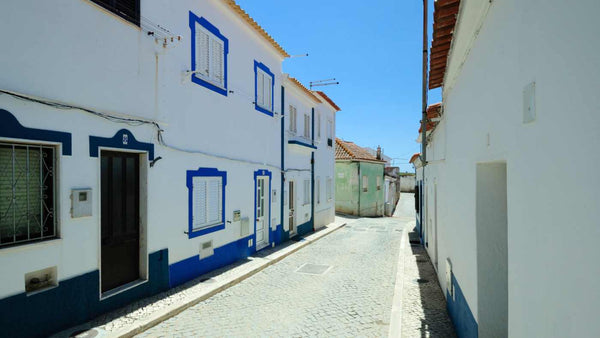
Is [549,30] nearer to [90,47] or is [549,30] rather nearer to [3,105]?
[3,105]

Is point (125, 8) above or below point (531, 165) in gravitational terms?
above

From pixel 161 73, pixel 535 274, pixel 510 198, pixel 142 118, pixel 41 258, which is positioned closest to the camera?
pixel 535 274

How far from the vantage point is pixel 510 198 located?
8.64 feet

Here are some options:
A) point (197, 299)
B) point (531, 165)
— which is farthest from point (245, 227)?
point (531, 165)

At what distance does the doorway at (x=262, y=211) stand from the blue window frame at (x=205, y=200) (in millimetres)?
2321

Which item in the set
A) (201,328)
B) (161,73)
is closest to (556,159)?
(201,328)

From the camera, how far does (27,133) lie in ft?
15.3

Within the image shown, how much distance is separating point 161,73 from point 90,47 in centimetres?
158

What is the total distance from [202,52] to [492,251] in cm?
751

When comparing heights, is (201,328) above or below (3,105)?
below

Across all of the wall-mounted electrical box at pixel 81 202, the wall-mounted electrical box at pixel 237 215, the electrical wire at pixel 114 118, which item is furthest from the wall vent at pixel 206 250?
the wall-mounted electrical box at pixel 81 202

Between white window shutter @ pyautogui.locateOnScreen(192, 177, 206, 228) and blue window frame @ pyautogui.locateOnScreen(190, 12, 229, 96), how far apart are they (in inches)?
94.3

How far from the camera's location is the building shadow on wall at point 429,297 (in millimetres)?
5711

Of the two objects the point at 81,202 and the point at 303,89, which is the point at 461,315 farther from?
the point at 303,89
